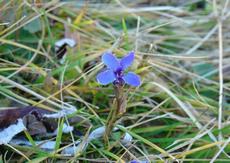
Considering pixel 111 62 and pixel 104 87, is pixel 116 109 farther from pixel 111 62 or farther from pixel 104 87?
pixel 104 87

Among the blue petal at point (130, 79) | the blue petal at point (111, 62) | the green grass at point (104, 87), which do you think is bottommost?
the green grass at point (104, 87)

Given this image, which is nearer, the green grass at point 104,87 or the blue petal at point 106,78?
the blue petal at point 106,78

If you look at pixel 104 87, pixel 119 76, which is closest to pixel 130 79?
pixel 119 76

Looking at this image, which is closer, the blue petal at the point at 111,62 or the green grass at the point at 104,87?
the blue petal at the point at 111,62

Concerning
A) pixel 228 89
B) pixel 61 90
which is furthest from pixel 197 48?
pixel 61 90

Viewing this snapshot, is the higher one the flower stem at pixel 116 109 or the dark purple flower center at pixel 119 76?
the dark purple flower center at pixel 119 76

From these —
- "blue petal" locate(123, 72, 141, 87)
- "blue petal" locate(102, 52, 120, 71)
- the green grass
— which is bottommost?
the green grass
